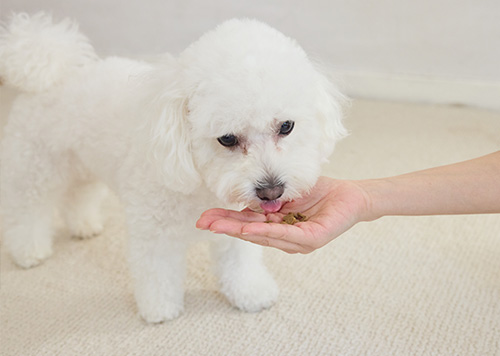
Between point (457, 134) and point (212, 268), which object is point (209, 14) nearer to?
point (457, 134)

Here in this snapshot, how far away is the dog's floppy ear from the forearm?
1.25ft

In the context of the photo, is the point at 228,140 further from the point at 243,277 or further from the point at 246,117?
the point at 243,277

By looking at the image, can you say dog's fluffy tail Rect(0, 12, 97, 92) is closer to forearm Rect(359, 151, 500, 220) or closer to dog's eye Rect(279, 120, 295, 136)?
dog's eye Rect(279, 120, 295, 136)

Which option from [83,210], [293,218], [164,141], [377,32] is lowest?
[83,210]

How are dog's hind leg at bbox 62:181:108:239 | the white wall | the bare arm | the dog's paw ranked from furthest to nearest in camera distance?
1. the white wall
2. dog's hind leg at bbox 62:181:108:239
3. the dog's paw
4. the bare arm

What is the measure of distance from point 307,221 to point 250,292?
32 cm

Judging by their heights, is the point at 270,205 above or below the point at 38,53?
Result: below

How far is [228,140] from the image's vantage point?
2.91 feet

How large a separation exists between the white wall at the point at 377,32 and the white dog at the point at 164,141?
122cm

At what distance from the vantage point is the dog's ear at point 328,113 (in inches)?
37.2

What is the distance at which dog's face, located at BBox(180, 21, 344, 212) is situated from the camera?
2.74 ft

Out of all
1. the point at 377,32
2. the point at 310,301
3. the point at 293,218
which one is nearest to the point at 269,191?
the point at 293,218


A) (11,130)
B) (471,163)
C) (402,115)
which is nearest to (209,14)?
(402,115)

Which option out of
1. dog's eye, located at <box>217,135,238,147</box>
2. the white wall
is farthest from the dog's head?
Result: the white wall
